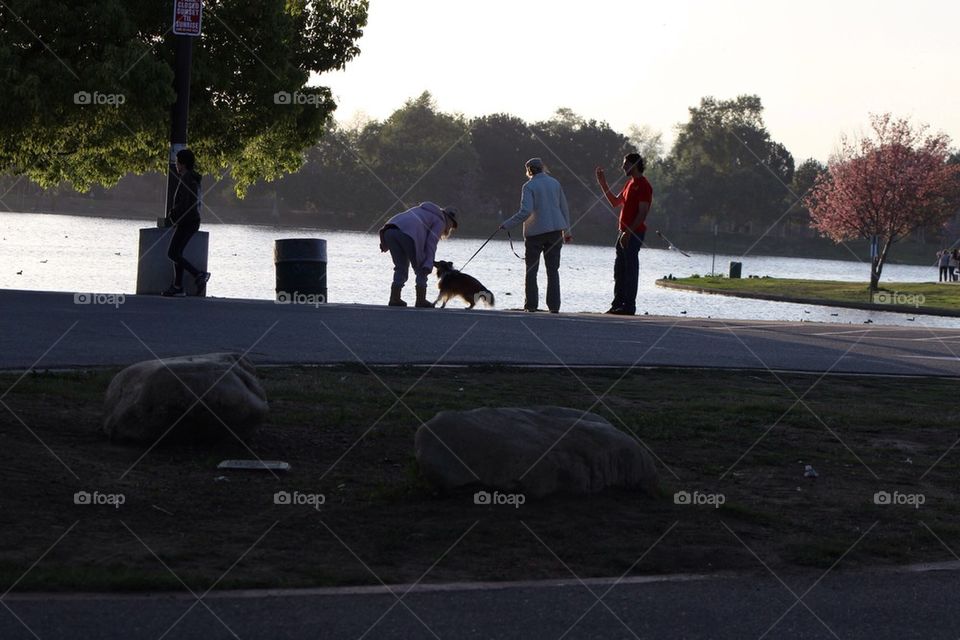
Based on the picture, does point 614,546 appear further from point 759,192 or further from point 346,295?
point 759,192

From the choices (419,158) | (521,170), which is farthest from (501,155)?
(419,158)

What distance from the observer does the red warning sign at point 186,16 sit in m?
19.4

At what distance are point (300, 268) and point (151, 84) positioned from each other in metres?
5.28

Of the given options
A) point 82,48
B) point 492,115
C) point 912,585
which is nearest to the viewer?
point 912,585

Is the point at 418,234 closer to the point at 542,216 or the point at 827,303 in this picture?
the point at 542,216

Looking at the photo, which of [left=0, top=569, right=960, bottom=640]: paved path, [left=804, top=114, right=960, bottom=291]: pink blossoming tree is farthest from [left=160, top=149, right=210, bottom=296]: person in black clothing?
[left=804, top=114, right=960, bottom=291]: pink blossoming tree

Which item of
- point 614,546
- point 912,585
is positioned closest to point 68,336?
point 614,546

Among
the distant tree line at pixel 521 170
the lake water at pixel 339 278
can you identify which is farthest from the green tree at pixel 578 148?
the lake water at pixel 339 278

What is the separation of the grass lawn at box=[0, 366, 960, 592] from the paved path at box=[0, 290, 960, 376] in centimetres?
200

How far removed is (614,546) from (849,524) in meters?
1.35

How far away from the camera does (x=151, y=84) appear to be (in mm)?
23422

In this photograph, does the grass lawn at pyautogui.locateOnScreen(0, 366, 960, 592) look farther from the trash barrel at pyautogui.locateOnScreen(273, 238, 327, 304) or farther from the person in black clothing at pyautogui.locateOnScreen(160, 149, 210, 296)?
the trash barrel at pyautogui.locateOnScreen(273, 238, 327, 304)

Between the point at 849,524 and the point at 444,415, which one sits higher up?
the point at 444,415

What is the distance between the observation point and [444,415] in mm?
6930
